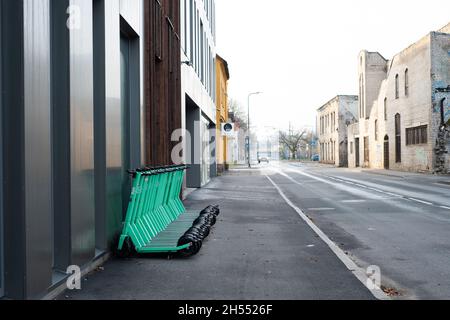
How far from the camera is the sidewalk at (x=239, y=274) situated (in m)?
5.16

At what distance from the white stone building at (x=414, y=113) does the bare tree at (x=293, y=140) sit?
209 feet

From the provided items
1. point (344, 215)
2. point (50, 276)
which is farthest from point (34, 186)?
point (344, 215)

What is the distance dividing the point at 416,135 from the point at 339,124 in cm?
3057

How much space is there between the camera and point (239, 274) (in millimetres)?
6113

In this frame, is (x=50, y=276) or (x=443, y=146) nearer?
(x=50, y=276)

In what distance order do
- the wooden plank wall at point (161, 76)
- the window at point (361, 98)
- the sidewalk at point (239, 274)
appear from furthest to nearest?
the window at point (361, 98)
the wooden plank wall at point (161, 76)
the sidewalk at point (239, 274)

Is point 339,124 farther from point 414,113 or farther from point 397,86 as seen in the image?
point 414,113

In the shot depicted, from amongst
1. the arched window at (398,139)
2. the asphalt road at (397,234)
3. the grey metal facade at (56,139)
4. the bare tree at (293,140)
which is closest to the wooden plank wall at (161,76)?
the grey metal facade at (56,139)

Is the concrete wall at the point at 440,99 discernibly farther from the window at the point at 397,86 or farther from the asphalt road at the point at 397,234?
the asphalt road at the point at 397,234

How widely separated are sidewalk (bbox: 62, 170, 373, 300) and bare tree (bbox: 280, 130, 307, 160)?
356ft

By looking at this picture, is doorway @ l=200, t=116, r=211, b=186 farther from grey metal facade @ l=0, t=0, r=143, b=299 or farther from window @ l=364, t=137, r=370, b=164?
window @ l=364, t=137, r=370, b=164

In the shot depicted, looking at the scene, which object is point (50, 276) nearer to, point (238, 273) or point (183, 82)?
point (238, 273)
